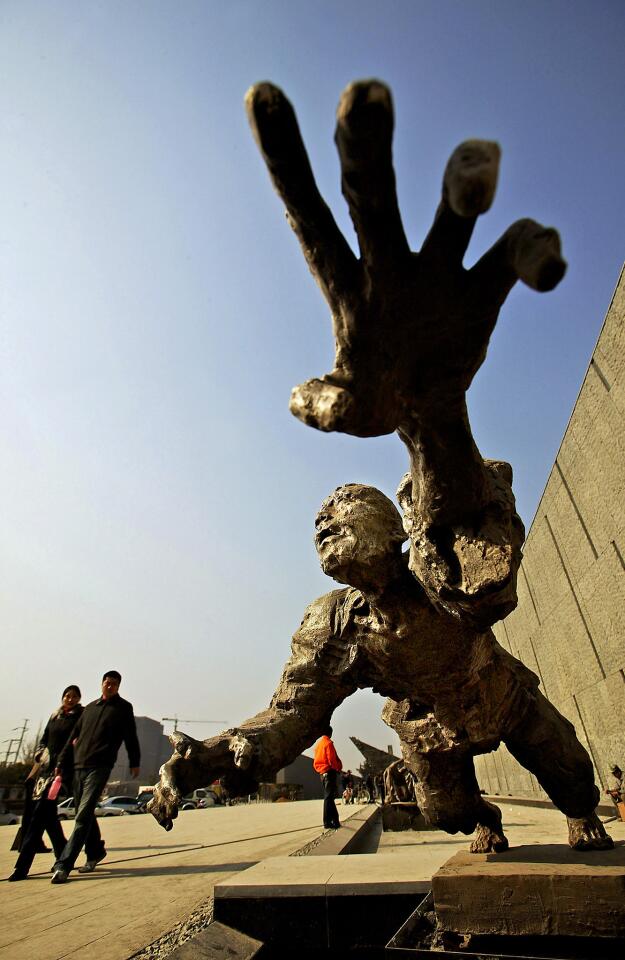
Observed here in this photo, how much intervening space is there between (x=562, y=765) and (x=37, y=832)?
4.07 m

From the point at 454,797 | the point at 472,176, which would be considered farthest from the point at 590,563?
the point at 472,176

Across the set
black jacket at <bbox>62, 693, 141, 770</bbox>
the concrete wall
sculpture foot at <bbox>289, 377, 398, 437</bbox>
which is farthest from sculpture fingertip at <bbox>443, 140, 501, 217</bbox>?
the concrete wall

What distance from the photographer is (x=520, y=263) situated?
1227 mm

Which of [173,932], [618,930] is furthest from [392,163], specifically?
Result: [173,932]

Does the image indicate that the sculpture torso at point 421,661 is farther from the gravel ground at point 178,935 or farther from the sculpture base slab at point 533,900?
the gravel ground at point 178,935

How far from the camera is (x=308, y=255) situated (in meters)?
1.40

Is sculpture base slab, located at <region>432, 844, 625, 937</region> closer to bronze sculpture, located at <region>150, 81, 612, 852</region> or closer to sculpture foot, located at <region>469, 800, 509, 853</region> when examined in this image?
bronze sculpture, located at <region>150, 81, 612, 852</region>

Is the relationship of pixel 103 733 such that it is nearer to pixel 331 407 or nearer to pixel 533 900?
pixel 533 900

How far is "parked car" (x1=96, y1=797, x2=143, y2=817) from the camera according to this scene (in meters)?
27.3

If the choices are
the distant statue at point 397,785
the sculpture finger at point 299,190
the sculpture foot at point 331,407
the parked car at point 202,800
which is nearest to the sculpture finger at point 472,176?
the sculpture finger at point 299,190

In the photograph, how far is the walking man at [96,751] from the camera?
443 cm

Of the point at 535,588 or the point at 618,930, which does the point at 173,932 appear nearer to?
the point at 618,930

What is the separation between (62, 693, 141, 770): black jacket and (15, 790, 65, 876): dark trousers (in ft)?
1.28

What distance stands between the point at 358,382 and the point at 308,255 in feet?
1.14
